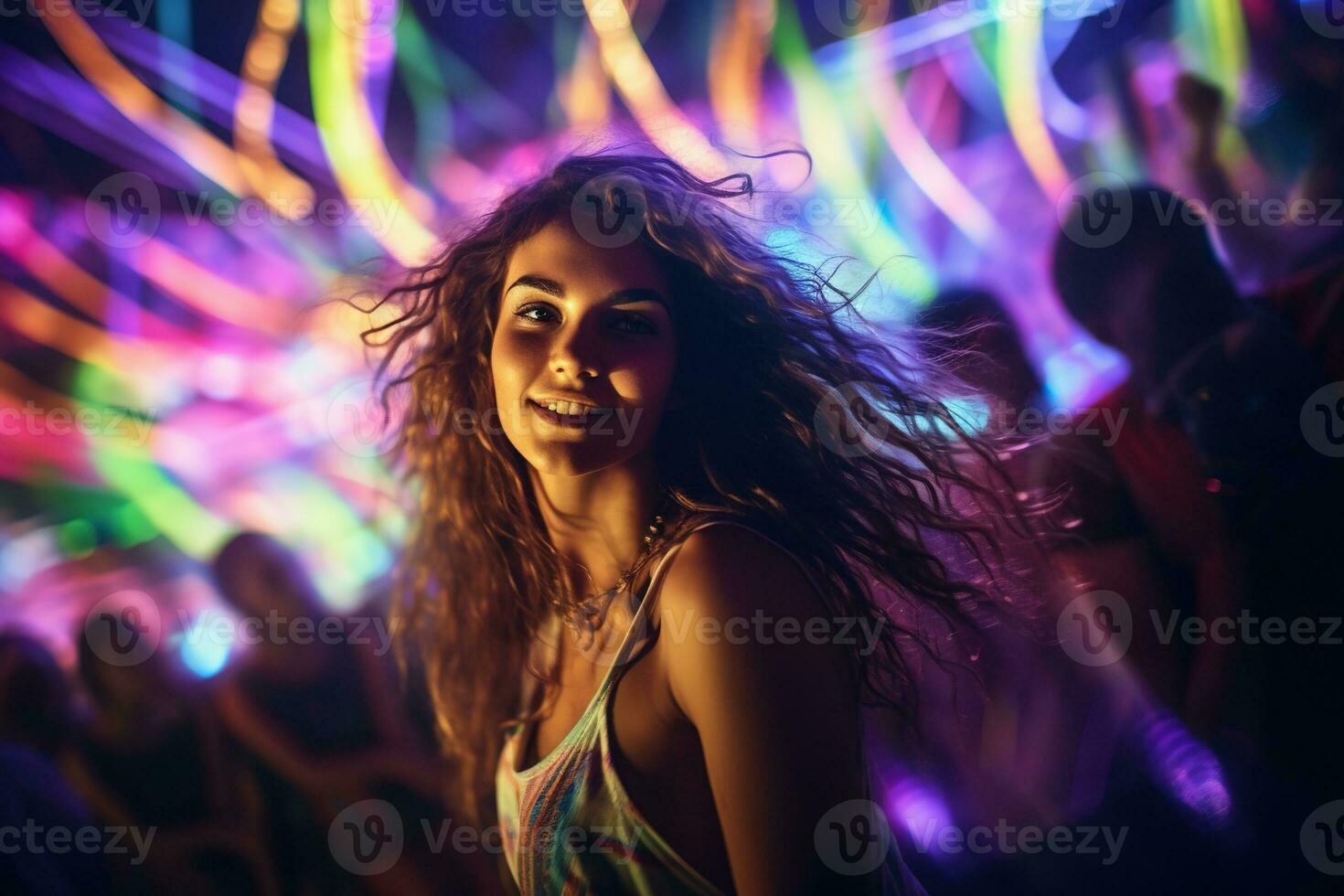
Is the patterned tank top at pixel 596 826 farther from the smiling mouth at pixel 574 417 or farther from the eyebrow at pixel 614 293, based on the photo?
the eyebrow at pixel 614 293

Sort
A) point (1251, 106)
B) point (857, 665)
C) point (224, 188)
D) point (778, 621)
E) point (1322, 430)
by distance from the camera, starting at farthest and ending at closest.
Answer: point (224, 188) → point (1251, 106) → point (1322, 430) → point (857, 665) → point (778, 621)

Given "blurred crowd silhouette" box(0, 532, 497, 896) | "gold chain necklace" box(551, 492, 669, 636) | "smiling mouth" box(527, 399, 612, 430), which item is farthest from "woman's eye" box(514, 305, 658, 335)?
"blurred crowd silhouette" box(0, 532, 497, 896)

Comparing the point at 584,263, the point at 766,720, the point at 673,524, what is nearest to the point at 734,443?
the point at 673,524

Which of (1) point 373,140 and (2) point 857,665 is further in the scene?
(1) point 373,140

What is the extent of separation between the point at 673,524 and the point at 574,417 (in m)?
0.24

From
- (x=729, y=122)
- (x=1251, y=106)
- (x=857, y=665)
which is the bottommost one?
(x=857, y=665)

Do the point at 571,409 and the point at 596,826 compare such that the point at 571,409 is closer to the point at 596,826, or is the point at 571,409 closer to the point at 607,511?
the point at 607,511

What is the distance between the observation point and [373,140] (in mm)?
2021

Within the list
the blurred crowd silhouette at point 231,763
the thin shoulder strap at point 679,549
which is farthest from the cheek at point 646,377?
the blurred crowd silhouette at point 231,763

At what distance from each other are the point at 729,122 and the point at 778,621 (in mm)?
1343

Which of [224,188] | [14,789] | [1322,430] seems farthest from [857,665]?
[14,789]

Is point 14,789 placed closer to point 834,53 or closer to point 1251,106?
point 834,53

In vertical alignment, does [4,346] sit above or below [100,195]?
below

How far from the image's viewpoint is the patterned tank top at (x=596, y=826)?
3.79 ft
